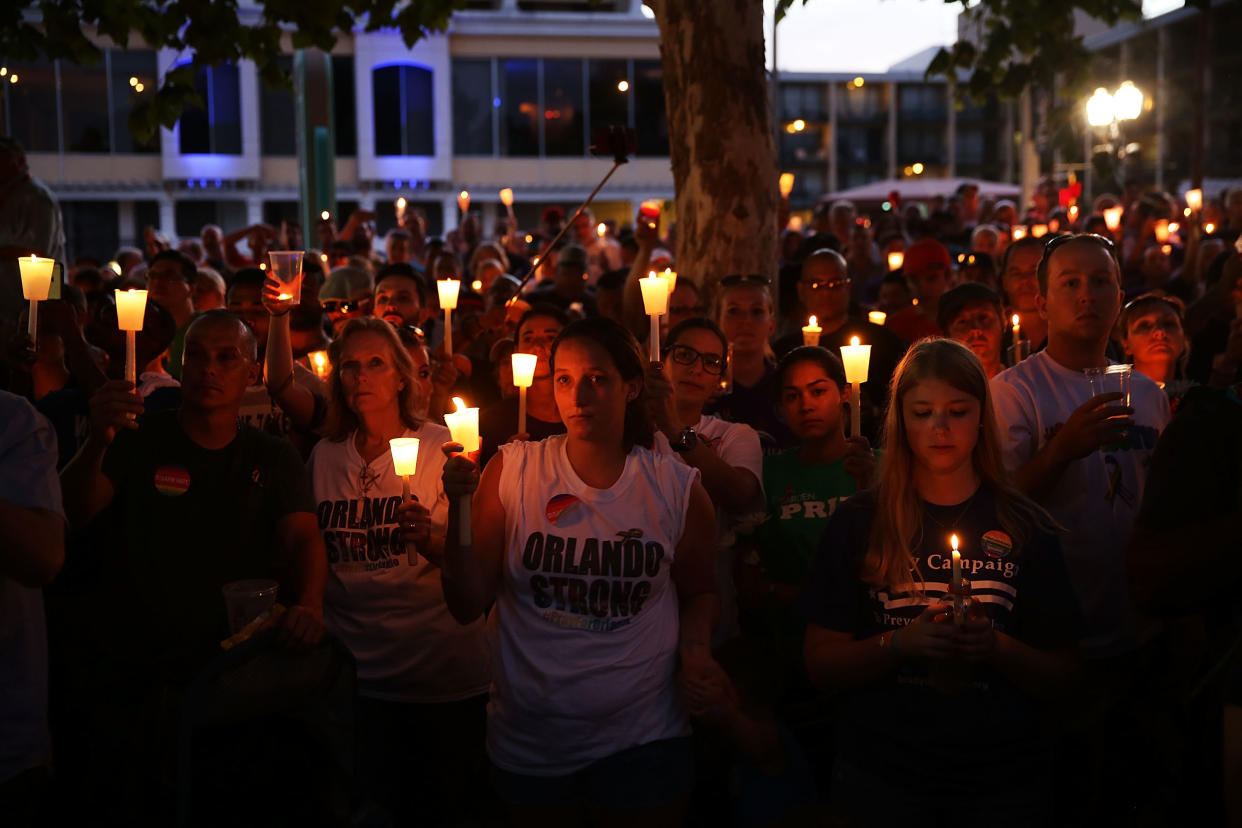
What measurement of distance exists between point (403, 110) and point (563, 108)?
15.0ft

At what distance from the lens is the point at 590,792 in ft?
10.4

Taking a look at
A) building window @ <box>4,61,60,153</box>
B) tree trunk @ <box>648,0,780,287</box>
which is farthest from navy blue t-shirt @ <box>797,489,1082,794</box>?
building window @ <box>4,61,60,153</box>

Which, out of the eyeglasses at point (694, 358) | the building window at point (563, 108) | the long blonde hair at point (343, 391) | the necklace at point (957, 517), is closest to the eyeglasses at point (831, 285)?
the eyeglasses at point (694, 358)

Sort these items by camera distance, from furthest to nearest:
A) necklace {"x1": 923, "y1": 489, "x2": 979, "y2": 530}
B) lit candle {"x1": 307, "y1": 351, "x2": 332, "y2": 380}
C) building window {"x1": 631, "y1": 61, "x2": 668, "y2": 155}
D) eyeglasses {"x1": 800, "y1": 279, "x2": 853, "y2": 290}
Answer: building window {"x1": 631, "y1": 61, "x2": 668, "y2": 155} < eyeglasses {"x1": 800, "y1": 279, "x2": 853, "y2": 290} < lit candle {"x1": 307, "y1": 351, "x2": 332, "y2": 380} < necklace {"x1": 923, "y1": 489, "x2": 979, "y2": 530}

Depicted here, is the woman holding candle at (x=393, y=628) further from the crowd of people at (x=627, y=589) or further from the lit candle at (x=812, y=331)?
the lit candle at (x=812, y=331)

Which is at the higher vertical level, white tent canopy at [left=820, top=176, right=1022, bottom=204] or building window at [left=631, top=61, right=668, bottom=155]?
building window at [left=631, top=61, right=668, bottom=155]

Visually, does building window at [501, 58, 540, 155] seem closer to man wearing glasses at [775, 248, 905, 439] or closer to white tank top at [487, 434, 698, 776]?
man wearing glasses at [775, 248, 905, 439]

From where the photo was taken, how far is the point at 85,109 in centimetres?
3309

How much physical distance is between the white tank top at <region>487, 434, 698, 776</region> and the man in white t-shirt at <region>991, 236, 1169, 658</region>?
46.2 inches

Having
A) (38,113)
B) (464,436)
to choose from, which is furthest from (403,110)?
(464,436)

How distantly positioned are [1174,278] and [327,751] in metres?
8.16

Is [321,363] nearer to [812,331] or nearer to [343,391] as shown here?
[343,391]

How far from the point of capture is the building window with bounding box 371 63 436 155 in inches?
1341

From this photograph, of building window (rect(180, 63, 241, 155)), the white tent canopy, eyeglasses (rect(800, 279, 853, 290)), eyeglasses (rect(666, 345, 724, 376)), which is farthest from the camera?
building window (rect(180, 63, 241, 155))
